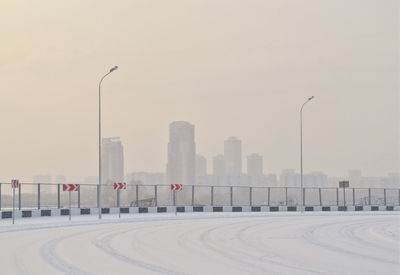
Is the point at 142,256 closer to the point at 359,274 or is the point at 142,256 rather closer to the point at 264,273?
the point at 264,273

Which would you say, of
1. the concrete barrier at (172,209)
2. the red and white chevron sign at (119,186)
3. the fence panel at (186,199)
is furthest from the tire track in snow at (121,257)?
the fence panel at (186,199)

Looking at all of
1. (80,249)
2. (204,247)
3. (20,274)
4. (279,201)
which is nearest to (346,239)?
(204,247)

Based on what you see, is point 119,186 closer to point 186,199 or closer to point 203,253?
point 203,253

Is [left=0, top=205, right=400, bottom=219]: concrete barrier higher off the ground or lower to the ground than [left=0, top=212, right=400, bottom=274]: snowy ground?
lower

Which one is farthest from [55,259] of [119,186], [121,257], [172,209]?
[172,209]

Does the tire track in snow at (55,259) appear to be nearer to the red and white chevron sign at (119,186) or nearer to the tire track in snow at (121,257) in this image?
the tire track in snow at (121,257)

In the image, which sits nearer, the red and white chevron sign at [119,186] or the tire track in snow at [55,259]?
the tire track in snow at [55,259]

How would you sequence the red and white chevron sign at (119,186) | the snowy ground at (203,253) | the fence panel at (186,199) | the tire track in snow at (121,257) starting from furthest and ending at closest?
the fence panel at (186,199), the red and white chevron sign at (119,186), the snowy ground at (203,253), the tire track in snow at (121,257)

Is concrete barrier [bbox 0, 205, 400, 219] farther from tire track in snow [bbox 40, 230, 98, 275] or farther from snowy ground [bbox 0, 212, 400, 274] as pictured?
tire track in snow [bbox 40, 230, 98, 275]

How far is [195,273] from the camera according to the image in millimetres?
13430

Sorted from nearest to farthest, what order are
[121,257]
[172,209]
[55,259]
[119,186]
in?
[55,259] → [121,257] → [119,186] → [172,209]

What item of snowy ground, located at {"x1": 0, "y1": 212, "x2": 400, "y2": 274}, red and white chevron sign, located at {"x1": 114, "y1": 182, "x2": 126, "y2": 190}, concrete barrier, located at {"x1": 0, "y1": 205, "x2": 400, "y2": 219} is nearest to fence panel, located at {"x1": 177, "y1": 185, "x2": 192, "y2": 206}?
concrete barrier, located at {"x1": 0, "y1": 205, "x2": 400, "y2": 219}

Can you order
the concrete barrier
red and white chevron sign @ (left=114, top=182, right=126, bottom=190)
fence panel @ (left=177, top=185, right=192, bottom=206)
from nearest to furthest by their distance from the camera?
1. the concrete barrier
2. red and white chevron sign @ (left=114, top=182, right=126, bottom=190)
3. fence panel @ (left=177, top=185, right=192, bottom=206)

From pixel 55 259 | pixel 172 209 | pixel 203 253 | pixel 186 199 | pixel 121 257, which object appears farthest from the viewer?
pixel 186 199
